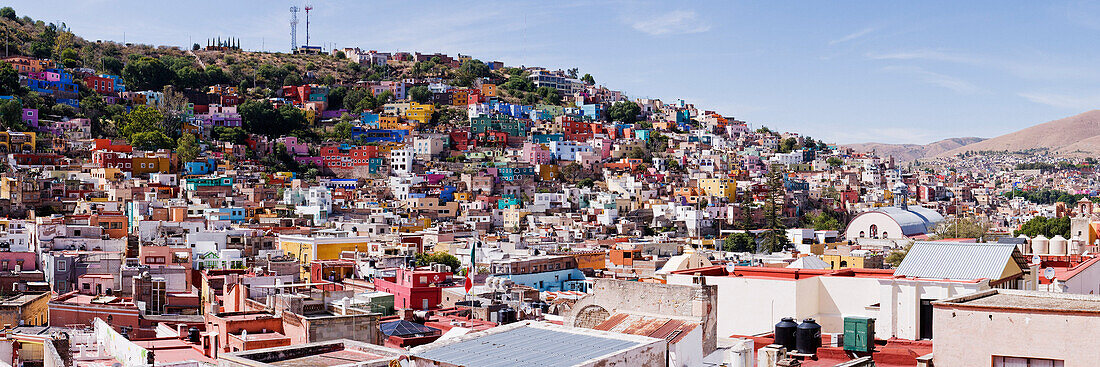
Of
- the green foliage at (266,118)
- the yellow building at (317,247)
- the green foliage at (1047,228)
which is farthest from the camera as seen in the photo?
the green foliage at (266,118)

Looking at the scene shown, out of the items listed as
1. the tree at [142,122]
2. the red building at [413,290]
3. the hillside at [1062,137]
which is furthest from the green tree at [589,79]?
the hillside at [1062,137]

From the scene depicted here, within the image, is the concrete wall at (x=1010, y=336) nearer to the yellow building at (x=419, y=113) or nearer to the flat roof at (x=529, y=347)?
the flat roof at (x=529, y=347)

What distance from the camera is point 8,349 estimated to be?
1220 centimetres

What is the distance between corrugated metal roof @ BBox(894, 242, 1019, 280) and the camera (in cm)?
783

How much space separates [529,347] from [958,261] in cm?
373

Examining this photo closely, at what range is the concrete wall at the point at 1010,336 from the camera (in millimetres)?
5297

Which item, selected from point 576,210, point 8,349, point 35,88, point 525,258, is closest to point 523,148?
point 576,210

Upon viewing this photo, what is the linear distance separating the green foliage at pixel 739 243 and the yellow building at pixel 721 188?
44.8 ft

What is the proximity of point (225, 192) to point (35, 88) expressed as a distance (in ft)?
63.0

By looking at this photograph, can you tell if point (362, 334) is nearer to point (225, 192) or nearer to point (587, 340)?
point (587, 340)

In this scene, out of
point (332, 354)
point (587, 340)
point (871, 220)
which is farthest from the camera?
point (871, 220)

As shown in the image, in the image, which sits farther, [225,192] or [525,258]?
[225,192]

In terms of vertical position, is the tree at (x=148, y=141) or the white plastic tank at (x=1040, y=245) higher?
the tree at (x=148, y=141)

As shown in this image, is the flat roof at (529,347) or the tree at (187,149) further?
the tree at (187,149)
